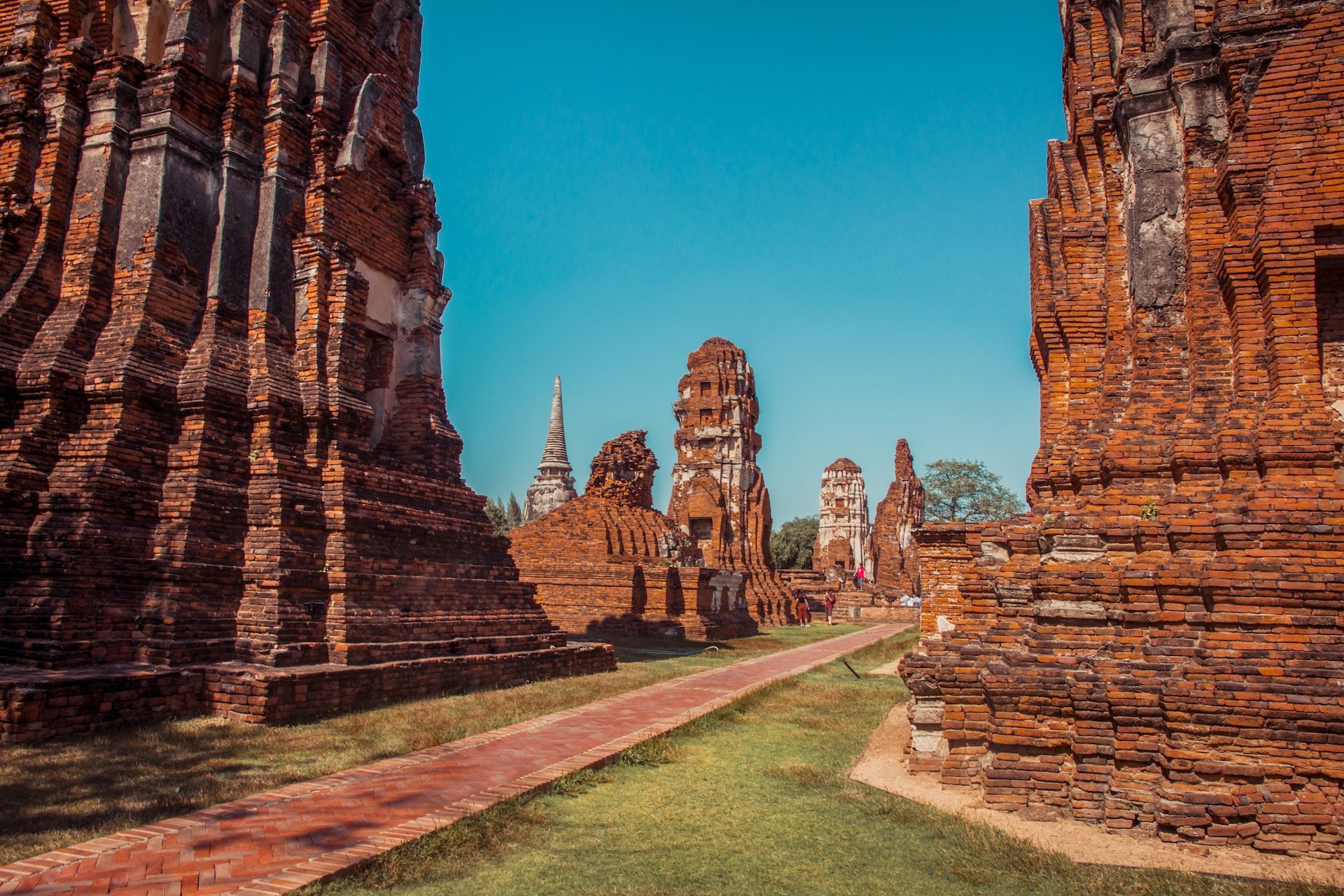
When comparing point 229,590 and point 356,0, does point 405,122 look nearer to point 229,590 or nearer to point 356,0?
point 356,0

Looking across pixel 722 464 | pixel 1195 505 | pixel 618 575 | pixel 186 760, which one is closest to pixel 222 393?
pixel 186 760

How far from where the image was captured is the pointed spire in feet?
162

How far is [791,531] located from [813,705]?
58177 millimetres

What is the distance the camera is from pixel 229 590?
8.52 metres

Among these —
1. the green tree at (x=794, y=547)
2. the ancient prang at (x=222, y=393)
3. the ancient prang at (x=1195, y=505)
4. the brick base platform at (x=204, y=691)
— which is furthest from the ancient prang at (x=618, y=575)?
the green tree at (x=794, y=547)

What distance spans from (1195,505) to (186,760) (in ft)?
21.0

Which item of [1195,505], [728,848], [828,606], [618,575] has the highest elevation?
[1195,505]

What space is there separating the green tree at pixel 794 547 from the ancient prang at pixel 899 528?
20474 millimetres

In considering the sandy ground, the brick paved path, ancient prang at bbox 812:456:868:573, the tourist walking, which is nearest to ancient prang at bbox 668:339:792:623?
the tourist walking

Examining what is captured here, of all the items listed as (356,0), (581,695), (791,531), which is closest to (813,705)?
(581,695)

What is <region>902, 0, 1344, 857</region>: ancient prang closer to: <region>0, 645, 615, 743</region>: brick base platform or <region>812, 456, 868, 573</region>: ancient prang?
<region>0, 645, 615, 743</region>: brick base platform

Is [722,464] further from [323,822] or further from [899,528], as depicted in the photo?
[323,822]

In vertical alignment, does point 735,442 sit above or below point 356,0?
below

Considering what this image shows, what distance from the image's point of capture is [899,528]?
4131 cm
